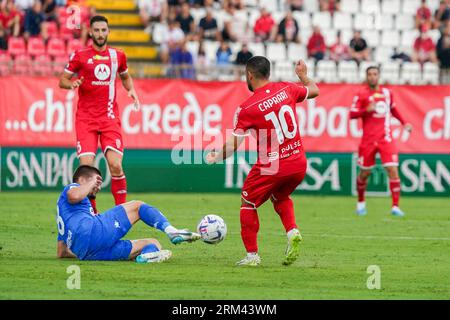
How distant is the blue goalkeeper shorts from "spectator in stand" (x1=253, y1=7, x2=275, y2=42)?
1713 cm

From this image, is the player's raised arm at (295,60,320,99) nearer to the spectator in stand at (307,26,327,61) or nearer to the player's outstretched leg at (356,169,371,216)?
the player's outstretched leg at (356,169,371,216)

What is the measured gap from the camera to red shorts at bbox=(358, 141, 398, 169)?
20.8 meters

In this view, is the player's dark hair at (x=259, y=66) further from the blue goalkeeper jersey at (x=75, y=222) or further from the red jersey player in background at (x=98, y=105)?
the red jersey player in background at (x=98, y=105)

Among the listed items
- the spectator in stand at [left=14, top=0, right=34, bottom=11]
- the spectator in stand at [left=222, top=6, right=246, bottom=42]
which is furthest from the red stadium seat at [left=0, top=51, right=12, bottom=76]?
the spectator in stand at [left=222, top=6, right=246, bottom=42]

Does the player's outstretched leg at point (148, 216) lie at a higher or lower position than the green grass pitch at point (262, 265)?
higher

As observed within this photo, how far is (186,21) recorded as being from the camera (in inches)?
1121

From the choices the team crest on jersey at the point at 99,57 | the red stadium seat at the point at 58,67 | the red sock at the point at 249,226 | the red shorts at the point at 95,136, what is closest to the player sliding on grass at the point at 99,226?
the red sock at the point at 249,226

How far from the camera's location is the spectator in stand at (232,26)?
28.5 meters

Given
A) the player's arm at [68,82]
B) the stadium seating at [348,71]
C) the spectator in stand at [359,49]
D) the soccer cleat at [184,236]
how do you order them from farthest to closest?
the spectator in stand at [359,49], the stadium seating at [348,71], the player's arm at [68,82], the soccer cleat at [184,236]

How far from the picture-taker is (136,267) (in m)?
11.9

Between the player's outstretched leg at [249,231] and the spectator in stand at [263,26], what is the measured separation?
1693 cm

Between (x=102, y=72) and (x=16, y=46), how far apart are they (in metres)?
10.7

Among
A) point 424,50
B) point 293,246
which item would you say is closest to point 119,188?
point 293,246

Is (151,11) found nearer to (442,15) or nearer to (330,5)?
(330,5)
